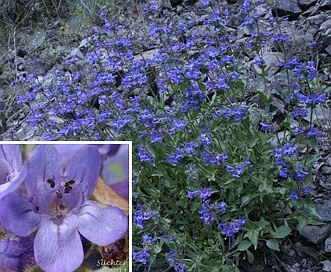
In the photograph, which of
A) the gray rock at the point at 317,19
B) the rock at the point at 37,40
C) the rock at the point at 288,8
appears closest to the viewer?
the gray rock at the point at 317,19

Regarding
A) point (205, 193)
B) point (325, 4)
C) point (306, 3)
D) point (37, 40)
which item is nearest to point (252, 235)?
point (205, 193)

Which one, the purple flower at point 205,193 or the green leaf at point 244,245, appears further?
the green leaf at point 244,245

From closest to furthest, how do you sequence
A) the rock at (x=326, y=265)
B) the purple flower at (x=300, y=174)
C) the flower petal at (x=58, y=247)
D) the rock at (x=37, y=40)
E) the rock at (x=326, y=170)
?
the flower petal at (x=58, y=247) < the purple flower at (x=300, y=174) < the rock at (x=326, y=265) < the rock at (x=326, y=170) < the rock at (x=37, y=40)

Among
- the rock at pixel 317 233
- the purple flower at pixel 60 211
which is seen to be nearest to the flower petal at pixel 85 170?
the purple flower at pixel 60 211

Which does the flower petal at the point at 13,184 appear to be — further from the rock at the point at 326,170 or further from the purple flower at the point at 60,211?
the rock at the point at 326,170

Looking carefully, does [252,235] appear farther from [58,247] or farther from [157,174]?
[58,247]

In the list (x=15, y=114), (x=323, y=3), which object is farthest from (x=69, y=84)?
(x=323, y=3)
